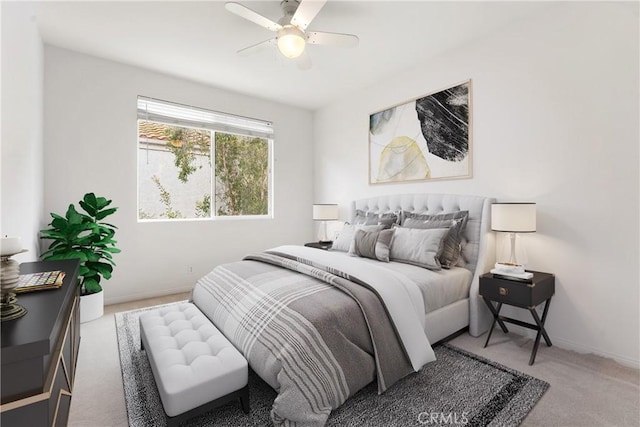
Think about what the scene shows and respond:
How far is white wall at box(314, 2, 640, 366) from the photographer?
2203mm

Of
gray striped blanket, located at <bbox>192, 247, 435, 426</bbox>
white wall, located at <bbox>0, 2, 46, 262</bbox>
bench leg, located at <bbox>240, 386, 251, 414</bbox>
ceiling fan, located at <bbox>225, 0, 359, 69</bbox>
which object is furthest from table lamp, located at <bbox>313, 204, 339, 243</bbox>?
white wall, located at <bbox>0, 2, 46, 262</bbox>

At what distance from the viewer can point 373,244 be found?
2982 mm

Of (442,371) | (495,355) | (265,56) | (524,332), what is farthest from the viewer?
(265,56)

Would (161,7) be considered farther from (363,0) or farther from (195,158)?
(195,158)

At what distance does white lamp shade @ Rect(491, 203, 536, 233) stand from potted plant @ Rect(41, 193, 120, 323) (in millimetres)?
3516

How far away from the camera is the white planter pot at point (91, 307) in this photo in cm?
296

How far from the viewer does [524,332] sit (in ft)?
8.76

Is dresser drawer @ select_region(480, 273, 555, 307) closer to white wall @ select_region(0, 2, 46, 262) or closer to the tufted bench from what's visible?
the tufted bench

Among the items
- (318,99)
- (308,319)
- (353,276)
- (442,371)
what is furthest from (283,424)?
(318,99)

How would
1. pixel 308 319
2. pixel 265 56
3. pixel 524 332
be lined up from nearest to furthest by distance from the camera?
pixel 308 319
pixel 524 332
pixel 265 56

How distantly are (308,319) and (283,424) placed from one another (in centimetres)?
49

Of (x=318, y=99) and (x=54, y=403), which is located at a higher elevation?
(x=318, y=99)

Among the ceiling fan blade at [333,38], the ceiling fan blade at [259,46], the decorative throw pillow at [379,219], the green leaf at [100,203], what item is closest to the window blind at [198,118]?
the green leaf at [100,203]

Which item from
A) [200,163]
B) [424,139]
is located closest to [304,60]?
Answer: [424,139]
